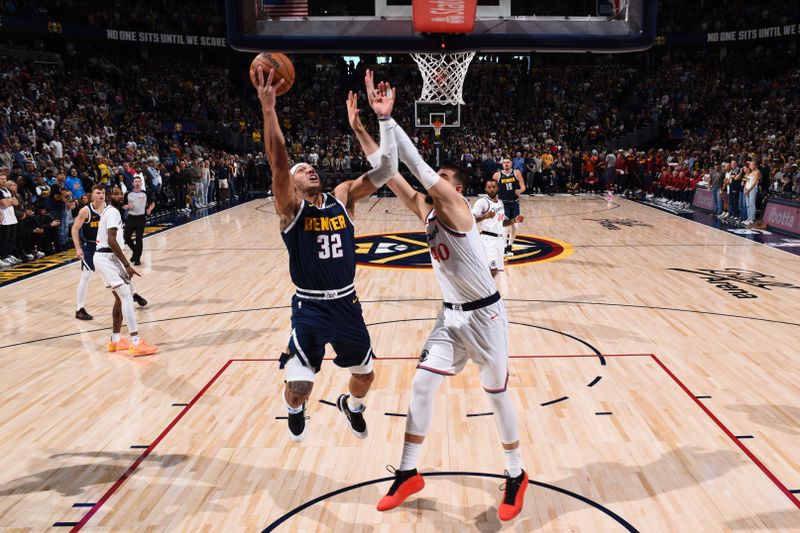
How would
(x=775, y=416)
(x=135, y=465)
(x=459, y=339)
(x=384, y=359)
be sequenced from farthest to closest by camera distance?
(x=384, y=359), (x=775, y=416), (x=135, y=465), (x=459, y=339)

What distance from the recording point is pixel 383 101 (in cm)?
421

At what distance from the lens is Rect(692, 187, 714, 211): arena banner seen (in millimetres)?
19328

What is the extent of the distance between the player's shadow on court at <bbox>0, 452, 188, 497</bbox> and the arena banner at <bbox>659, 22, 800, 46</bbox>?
107 ft

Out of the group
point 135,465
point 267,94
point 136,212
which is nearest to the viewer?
point 267,94

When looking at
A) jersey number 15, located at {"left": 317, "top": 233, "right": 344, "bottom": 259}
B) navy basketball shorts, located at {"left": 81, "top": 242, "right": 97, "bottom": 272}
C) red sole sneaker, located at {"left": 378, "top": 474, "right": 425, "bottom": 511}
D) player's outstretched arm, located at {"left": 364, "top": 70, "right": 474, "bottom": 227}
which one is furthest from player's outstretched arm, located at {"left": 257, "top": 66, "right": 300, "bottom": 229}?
navy basketball shorts, located at {"left": 81, "top": 242, "right": 97, "bottom": 272}

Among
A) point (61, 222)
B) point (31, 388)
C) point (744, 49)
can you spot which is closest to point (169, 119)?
point (61, 222)

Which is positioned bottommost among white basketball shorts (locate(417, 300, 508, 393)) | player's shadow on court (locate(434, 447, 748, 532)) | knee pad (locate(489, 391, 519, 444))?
player's shadow on court (locate(434, 447, 748, 532))

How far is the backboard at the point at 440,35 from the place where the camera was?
358 inches

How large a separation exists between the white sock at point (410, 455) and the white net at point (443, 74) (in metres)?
8.39

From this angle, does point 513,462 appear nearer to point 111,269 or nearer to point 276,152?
point 276,152

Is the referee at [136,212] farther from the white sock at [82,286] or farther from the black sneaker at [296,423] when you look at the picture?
the black sneaker at [296,423]

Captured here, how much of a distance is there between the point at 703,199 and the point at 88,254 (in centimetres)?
1692

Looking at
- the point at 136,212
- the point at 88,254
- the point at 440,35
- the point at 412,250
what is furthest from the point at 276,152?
the point at 412,250

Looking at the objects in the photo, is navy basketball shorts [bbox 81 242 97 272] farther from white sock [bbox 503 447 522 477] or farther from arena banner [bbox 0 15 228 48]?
arena banner [bbox 0 15 228 48]
